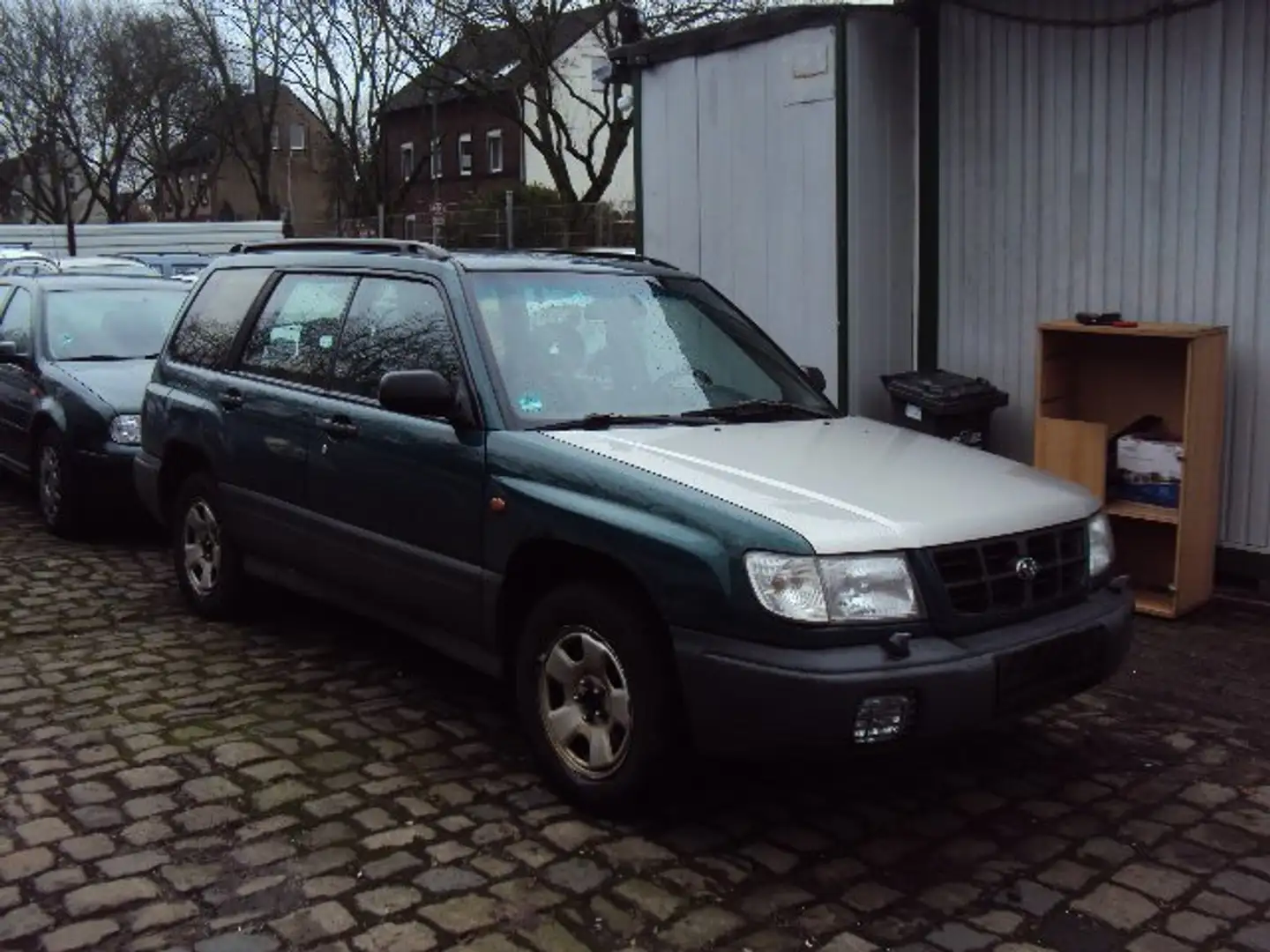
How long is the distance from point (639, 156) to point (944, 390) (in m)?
3.12

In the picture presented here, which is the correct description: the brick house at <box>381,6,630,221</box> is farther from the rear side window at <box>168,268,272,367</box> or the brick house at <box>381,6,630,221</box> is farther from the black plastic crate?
the rear side window at <box>168,268,272,367</box>

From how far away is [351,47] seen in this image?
3938cm

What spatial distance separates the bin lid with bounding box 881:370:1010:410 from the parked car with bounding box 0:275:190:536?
15.3 feet

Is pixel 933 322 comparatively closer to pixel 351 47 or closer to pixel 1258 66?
pixel 1258 66

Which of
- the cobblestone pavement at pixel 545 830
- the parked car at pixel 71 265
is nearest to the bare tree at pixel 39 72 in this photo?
the parked car at pixel 71 265

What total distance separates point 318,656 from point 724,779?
91.2 inches

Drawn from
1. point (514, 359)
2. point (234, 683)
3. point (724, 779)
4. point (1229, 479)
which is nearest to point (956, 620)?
point (724, 779)

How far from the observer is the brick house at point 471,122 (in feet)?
115

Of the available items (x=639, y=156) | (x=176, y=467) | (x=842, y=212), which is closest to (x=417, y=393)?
(x=176, y=467)

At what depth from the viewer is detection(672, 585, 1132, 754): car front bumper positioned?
3857 millimetres

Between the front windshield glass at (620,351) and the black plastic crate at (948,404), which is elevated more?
the front windshield glass at (620,351)

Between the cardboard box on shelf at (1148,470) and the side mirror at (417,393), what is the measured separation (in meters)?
3.86

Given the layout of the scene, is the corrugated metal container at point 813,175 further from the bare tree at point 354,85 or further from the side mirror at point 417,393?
the bare tree at point 354,85

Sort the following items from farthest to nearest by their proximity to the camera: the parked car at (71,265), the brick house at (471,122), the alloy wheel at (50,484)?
the brick house at (471,122) → the parked car at (71,265) → the alloy wheel at (50,484)
